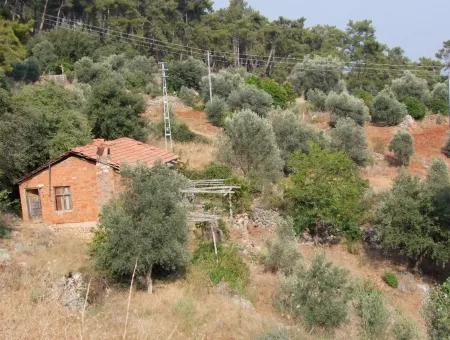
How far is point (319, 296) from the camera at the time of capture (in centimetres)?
1502

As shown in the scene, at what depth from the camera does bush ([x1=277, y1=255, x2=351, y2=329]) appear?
14719mm

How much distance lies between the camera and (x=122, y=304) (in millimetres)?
13352

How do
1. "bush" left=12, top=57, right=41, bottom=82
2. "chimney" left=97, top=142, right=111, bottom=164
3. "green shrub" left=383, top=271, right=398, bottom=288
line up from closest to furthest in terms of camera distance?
"chimney" left=97, top=142, right=111, bottom=164 → "green shrub" left=383, top=271, right=398, bottom=288 → "bush" left=12, top=57, right=41, bottom=82

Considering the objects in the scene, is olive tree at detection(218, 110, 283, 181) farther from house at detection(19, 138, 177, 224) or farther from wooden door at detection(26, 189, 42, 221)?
wooden door at detection(26, 189, 42, 221)

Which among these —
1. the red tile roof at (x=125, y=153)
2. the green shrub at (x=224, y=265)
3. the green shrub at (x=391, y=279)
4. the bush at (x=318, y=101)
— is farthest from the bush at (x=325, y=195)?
the bush at (x=318, y=101)

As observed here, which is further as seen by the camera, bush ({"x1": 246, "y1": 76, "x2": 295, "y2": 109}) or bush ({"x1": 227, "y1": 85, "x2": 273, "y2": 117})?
bush ({"x1": 246, "y1": 76, "x2": 295, "y2": 109})

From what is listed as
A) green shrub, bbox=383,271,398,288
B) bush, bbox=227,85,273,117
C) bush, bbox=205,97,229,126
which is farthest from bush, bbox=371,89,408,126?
green shrub, bbox=383,271,398,288

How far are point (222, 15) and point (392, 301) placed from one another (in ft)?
189

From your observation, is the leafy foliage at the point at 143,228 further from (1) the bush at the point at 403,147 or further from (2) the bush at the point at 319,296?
(1) the bush at the point at 403,147

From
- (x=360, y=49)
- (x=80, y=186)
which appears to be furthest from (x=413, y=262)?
(x=360, y=49)

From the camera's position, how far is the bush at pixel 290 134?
1303 inches

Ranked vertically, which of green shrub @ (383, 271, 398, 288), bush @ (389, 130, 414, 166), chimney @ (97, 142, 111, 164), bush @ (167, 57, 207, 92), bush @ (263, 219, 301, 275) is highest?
bush @ (167, 57, 207, 92)

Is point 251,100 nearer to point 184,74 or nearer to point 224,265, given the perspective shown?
point 184,74

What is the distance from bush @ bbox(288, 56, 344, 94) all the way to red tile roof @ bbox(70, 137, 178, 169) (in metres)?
33.2
